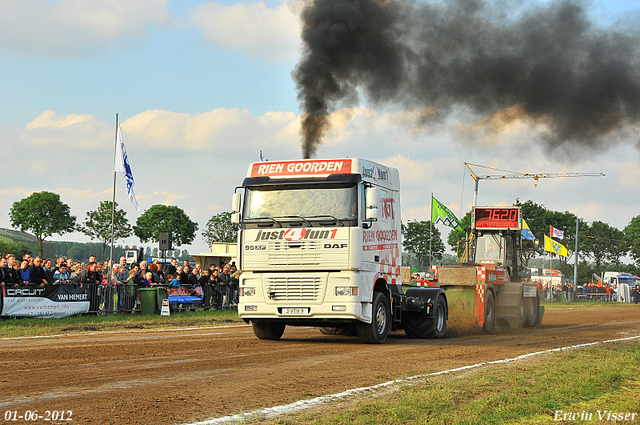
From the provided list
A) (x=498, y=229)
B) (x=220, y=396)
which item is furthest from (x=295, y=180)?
(x=498, y=229)

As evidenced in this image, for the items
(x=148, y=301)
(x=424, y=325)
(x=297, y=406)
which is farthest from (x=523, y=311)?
(x=297, y=406)

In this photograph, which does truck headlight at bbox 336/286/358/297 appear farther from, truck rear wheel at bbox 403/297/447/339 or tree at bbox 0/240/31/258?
tree at bbox 0/240/31/258

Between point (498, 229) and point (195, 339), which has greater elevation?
point (498, 229)

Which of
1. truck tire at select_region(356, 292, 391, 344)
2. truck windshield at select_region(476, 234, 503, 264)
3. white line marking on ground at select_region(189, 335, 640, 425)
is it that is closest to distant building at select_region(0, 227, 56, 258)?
truck windshield at select_region(476, 234, 503, 264)

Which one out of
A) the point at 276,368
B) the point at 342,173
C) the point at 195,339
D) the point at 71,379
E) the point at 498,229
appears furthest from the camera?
the point at 498,229

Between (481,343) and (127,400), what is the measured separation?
9890 millimetres

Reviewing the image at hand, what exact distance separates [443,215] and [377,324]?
33.2m

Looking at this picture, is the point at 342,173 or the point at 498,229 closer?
the point at 342,173

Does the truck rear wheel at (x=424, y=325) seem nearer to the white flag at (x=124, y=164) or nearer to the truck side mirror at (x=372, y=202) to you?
the truck side mirror at (x=372, y=202)

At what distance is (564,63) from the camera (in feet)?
60.2

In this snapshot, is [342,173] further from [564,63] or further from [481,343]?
[564,63]

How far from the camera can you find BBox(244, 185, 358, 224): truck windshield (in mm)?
13211

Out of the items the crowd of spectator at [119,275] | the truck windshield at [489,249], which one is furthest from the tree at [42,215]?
the truck windshield at [489,249]

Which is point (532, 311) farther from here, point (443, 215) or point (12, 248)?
point (12, 248)
